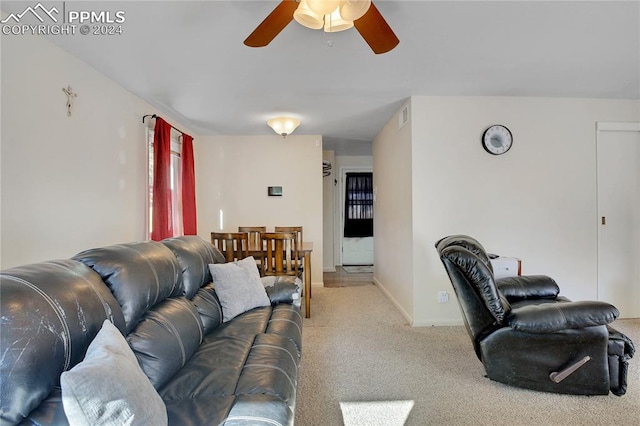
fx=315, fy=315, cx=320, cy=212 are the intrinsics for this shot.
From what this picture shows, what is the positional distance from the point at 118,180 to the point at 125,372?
2589 mm

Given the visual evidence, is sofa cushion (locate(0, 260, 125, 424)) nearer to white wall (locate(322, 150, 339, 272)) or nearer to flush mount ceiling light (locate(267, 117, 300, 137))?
flush mount ceiling light (locate(267, 117, 300, 137))

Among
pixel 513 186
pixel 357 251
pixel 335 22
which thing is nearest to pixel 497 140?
pixel 513 186

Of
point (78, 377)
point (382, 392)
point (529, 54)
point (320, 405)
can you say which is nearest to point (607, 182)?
point (529, 54)

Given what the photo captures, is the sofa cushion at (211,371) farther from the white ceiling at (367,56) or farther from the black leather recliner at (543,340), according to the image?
the white ceiling at (367,56)

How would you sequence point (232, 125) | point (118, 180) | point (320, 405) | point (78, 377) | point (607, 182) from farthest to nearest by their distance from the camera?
point (232, 125)
point (607, 182)
point (118, 180)
point (320, 405)
point (78, 377)

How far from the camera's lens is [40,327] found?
86cm

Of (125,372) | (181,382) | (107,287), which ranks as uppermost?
(107,287)

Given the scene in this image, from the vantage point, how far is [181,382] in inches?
51.4

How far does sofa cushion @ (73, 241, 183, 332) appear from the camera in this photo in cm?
131

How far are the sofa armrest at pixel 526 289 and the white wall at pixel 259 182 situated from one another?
2893 mm

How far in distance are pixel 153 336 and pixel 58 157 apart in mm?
1740

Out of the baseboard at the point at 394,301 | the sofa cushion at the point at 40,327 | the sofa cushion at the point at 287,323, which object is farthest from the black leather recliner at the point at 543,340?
the sofa cushion at the point at 40,327

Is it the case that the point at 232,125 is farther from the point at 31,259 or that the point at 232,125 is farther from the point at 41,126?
the point at 31,259

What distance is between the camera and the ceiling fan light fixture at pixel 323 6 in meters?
1.47
